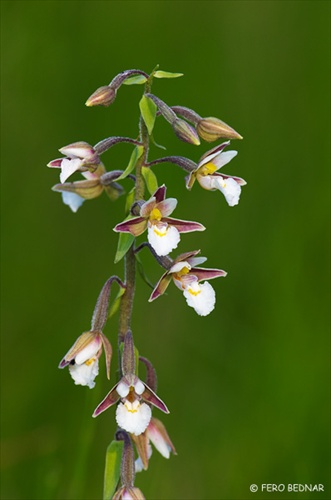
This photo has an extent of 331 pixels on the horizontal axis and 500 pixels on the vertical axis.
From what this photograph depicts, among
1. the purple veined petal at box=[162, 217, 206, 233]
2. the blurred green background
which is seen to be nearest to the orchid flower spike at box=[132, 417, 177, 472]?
the blurred green background

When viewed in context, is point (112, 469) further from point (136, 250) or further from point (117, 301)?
point (136, 250)

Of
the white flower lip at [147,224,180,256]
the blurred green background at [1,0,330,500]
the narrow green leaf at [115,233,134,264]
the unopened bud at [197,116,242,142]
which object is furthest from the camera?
the blurred green background at [1,0,330,500]

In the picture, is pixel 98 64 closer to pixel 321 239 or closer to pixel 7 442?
pixel 321 239

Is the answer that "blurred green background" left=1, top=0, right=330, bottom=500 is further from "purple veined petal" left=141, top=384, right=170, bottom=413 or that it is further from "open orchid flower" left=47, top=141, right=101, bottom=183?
"open orchid flower" left=47, top=141, right=101, bottom=183

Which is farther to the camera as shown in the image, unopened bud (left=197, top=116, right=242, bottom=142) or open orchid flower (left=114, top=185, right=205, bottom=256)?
unopened bud (left=197, top=116, right=242, bottom=142)

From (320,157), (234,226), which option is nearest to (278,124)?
(320,157)

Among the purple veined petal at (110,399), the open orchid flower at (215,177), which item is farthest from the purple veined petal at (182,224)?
the purple veined petal at (110,399)

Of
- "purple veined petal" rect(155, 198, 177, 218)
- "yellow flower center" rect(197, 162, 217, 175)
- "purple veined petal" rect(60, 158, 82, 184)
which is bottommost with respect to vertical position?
"purple veined petal" rect(155, 198, 177, 218)
